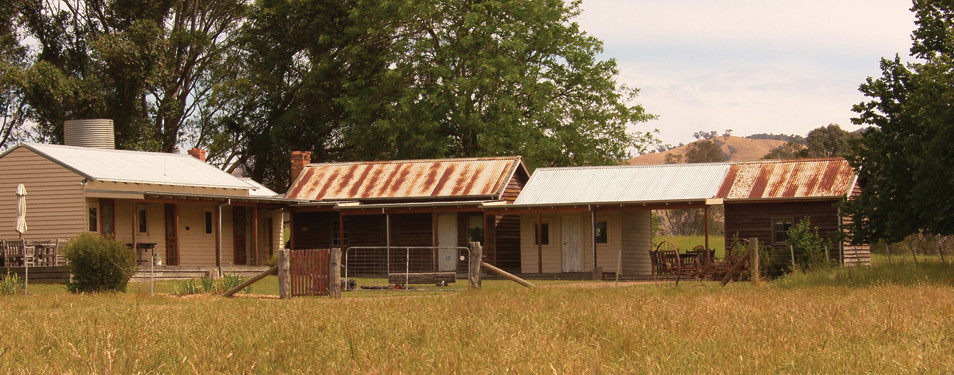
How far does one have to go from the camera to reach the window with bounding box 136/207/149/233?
33500 mm

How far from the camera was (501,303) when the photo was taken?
16.0 m

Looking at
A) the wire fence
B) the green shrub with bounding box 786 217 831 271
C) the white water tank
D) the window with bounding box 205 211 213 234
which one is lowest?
the wire fence

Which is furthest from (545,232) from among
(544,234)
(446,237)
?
(446,237)

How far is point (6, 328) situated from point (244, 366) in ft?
18.2

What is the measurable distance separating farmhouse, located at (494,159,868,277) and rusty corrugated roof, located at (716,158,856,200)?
0.03 metres

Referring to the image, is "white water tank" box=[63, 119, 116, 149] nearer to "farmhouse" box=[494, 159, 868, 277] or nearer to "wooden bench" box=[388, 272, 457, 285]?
"farmhouse" box=[494, 159, 868, 277]

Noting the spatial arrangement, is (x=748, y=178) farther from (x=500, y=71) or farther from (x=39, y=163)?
(x=39, y=163)

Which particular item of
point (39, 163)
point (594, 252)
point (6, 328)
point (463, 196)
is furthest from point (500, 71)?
point (6, 328)

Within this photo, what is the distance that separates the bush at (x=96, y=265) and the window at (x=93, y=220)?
893 centimetres

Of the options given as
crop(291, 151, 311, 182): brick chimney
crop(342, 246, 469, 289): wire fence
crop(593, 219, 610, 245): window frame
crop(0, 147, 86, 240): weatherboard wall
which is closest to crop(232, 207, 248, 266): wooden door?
crop(291, 151, 311, 182): brick chimney

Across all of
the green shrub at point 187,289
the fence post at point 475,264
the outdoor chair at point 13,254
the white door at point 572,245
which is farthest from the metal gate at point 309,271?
the white door at point 572,245

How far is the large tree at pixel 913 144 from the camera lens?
70.2 ft

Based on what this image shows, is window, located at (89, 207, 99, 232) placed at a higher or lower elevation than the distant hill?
lower

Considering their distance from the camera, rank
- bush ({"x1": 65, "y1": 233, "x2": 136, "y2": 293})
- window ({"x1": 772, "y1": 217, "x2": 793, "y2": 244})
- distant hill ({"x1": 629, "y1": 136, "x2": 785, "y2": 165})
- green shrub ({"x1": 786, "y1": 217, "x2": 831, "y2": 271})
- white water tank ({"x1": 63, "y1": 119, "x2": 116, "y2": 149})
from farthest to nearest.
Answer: distant hill ({"x1": 629, "y1": 136, "x2": 785, "y2": 165})
white water tank ({"x1": 63, "y1": 119, "x2": 116, "y2": 149})
window ({"x1": 772, "y1": 217, "x2": 793, "y2": 244})
green shrub ({"x1": 786, "y1": 217, "x2": 831, "y2": 271})
bush ({"x1": 65, "y1": 233, "x2": 136, "y2": 293})
